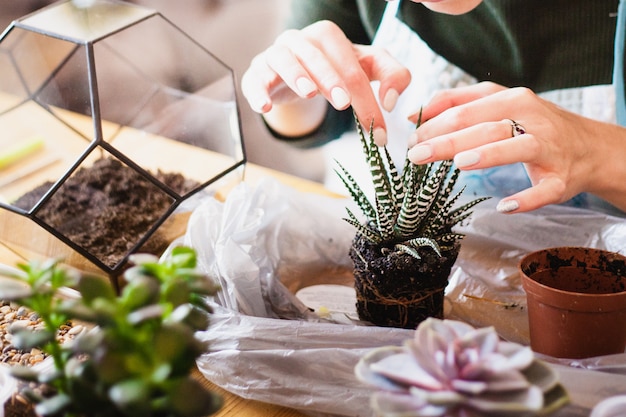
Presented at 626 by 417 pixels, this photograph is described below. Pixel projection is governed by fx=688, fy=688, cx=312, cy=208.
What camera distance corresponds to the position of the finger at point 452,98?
0.90 m

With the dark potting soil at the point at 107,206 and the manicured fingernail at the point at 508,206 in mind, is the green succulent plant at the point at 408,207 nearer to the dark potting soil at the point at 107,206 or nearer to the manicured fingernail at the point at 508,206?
A: the manicured fingernail at the point at 508,206

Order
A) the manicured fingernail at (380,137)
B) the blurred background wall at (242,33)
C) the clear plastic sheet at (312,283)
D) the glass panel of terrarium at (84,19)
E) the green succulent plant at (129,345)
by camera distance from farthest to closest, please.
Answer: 1. the blurred background wall at (242,33)
2. the glass panel of terrarium at (84,19)
3. the manicured fingernail at (380,137)
4. the clear plastic sheet at (312,283)
5. the green succulent plant at (129,345)

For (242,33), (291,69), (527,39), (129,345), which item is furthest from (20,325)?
(242,33)

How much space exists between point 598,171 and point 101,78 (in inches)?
28.3

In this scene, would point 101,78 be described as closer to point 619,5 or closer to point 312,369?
point 312,369

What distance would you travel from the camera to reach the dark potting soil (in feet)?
3.13

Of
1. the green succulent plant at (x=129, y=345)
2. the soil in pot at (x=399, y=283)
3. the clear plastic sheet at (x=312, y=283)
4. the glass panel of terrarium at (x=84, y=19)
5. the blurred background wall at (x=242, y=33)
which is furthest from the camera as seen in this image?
the blurred background wall at (x=242, y=33)

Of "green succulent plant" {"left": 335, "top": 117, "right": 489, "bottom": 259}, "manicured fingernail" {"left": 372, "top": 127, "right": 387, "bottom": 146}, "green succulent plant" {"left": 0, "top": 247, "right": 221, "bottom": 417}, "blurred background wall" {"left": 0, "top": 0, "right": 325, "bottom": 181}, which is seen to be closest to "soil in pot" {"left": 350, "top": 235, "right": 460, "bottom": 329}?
"green succulent plant" {"left": 335, "top": 117, "right": 489, "bottom": 259}

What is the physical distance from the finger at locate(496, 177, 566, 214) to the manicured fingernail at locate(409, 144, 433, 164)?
103 millimetres

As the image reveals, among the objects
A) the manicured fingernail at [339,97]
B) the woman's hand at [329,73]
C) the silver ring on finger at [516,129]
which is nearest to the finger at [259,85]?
the woman's hand at [329,73]

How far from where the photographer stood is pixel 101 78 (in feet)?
3.41

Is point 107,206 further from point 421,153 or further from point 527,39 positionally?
point 527,39

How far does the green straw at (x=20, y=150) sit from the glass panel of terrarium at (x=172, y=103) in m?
0.14

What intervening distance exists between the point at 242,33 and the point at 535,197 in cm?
145
